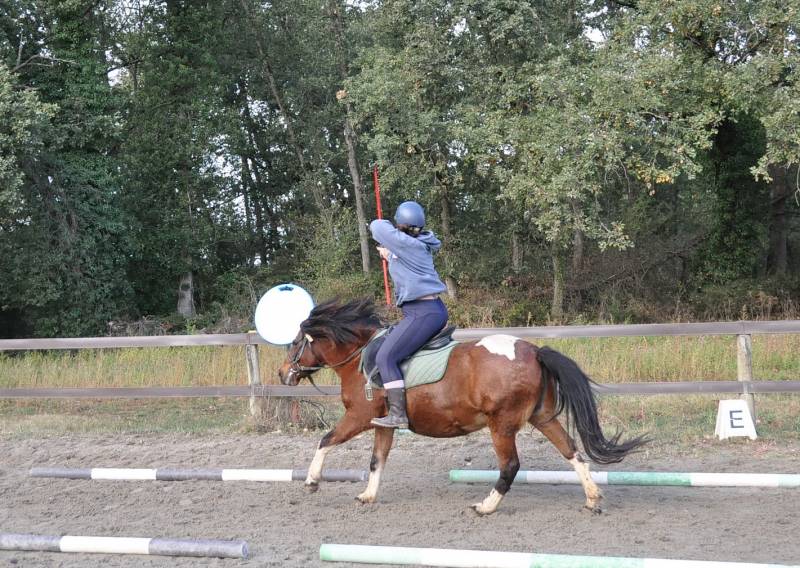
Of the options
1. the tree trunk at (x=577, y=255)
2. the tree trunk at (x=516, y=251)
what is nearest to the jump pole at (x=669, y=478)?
the tree trunk at (x=577, y=255)

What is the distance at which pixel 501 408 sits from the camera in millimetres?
5547

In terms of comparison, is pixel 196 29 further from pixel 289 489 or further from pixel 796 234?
pixel 289 489

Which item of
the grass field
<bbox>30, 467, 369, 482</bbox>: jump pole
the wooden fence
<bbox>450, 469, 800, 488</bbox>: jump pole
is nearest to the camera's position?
<bbox>450, 469, 800, 488</bbox>: jump pole

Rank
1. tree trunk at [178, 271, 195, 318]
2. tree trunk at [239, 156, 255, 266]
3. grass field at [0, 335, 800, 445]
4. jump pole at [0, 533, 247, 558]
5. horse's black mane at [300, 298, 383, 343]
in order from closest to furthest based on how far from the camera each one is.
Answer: jump pole at [0, 533, 247, 558] < horse's black mane at [300, 298, 383, 343] < grass field at [0, 335, 800, 445] < tree trunk at [178, 271, 195, 318] < tree trunk at [239, 156, 255, 266]

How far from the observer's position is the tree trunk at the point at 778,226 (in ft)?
68.6

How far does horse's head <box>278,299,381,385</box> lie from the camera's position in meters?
6.27

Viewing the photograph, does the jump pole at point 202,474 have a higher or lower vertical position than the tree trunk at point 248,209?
lower

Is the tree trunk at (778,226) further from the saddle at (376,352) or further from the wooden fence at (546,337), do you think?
the saddle at (376,352)

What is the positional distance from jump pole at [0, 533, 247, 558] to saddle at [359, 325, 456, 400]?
1.58 meters

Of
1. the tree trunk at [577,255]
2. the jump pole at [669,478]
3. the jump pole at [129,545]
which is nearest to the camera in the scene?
the jump pole at [129,545]

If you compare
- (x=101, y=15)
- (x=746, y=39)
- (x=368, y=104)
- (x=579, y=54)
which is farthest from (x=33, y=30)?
(x=746, y=39)

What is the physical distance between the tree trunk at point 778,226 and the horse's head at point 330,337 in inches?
692

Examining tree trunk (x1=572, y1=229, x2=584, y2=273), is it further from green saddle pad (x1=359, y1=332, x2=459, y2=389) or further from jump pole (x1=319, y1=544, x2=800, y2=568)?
jump pole (x1=319, y1=544, x2=800, y2=568)

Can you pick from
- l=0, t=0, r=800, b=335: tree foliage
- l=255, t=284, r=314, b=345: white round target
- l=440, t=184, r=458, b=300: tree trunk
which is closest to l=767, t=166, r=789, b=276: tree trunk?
l=0, t=0, r=800, b=335: tree foliage
